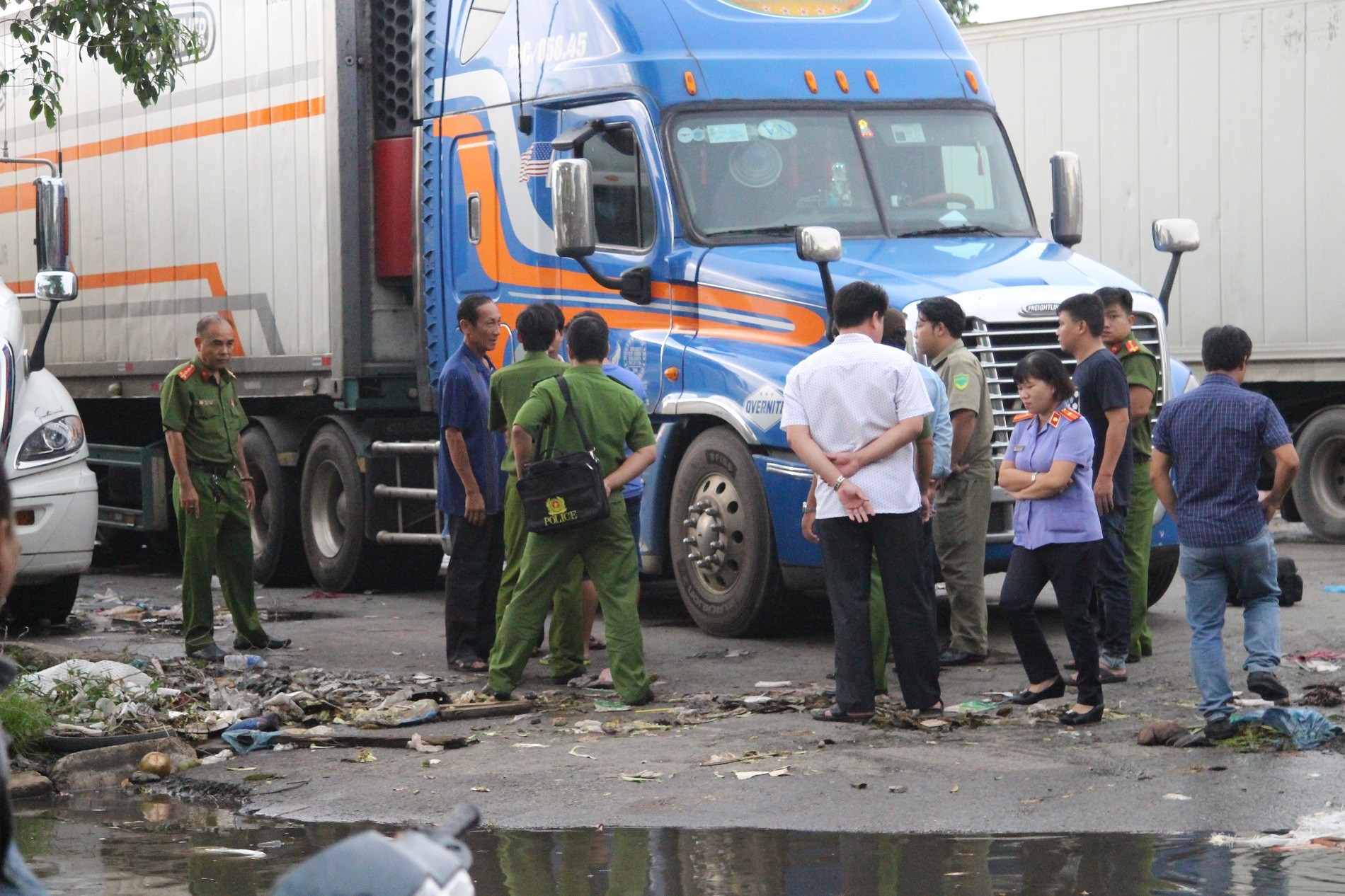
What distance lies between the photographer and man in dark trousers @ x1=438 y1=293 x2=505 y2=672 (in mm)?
9250

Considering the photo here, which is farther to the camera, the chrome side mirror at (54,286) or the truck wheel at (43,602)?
the truck wheel at (43,602)

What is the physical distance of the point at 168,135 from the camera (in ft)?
45.8

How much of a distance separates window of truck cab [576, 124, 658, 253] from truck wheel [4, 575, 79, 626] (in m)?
3.68

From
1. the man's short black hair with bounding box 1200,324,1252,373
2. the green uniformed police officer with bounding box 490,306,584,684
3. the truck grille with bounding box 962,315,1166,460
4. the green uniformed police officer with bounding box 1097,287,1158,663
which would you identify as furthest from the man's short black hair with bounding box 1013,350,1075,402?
the green uniformed police officer with bounding box 490,306,584,684

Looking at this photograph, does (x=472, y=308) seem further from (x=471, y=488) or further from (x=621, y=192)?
(x=621, y=192)

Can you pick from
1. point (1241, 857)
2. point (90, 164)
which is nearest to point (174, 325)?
point (90, 164)

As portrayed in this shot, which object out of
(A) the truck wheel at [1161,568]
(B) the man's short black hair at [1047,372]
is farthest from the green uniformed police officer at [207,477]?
(A) the truck wheel at [1161,568]

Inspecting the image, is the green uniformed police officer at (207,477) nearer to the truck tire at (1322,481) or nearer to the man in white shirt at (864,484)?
the man in white shirt at (864,484)

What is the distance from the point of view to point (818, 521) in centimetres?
769

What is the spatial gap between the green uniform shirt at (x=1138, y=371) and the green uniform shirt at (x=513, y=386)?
2584 millimetres

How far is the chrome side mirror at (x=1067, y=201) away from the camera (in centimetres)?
1090

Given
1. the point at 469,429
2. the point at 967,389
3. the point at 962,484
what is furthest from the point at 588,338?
the point at 962,484

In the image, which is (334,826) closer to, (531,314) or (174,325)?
(531,314)

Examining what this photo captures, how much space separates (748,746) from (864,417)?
4.46ft
